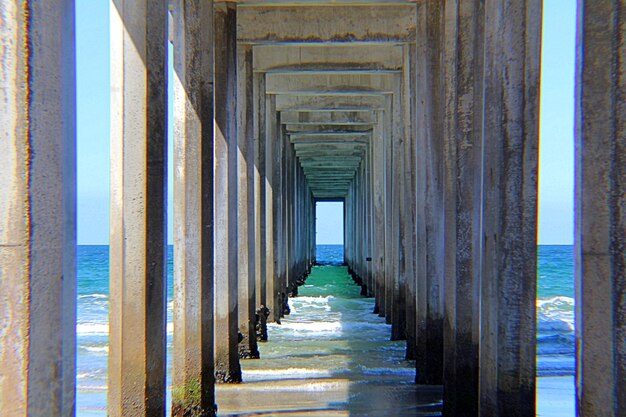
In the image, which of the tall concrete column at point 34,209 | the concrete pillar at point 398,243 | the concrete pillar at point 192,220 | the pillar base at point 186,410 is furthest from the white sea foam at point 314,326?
the tall concrete column at point 34,209

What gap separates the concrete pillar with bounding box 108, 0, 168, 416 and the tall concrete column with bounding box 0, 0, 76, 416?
5.88 ft

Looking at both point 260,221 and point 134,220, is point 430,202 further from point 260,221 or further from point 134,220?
point 260,221

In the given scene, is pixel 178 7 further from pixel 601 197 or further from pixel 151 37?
pixel 601 197

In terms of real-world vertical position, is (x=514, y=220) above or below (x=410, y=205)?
below

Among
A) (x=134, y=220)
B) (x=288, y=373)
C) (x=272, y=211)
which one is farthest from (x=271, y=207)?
(x=134, y=220)

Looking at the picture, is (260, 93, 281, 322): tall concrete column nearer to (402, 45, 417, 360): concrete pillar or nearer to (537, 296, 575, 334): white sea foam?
(402, 45, 417, 360): concrete pillar

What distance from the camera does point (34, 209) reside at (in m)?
3.67

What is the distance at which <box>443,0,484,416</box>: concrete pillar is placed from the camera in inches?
275

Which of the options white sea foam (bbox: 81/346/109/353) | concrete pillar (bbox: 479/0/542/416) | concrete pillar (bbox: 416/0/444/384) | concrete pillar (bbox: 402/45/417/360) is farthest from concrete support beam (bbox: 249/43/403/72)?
concrete pillar (bbox: 479/0/542/416)

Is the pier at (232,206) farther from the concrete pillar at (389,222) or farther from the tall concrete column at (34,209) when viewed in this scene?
the concrete pillar at (389,222)

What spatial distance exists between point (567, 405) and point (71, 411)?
6224mm

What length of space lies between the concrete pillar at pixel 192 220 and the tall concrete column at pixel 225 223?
1.42 m

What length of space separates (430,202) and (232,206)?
2.37 m

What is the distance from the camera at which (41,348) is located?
145 inches
